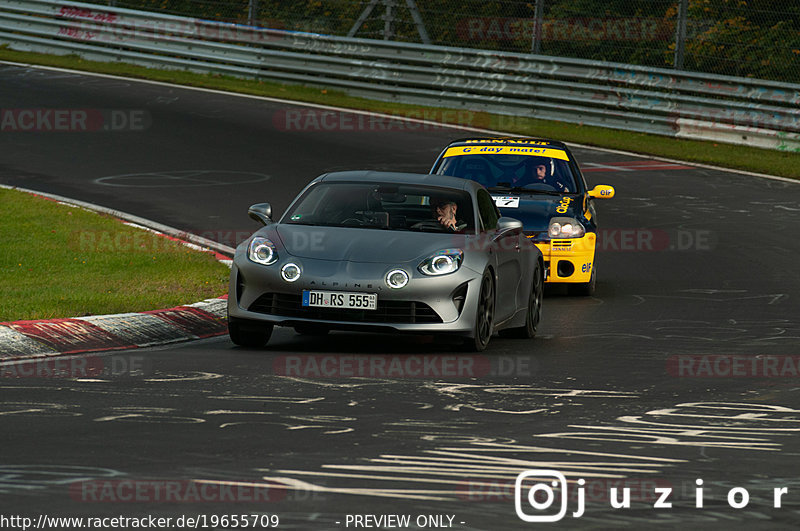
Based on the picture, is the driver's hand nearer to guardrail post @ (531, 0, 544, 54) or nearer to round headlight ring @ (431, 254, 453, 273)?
round headlight ring @ (431, 254, 453, 273)

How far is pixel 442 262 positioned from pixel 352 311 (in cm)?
76

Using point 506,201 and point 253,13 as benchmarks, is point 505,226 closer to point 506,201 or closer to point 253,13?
point 506,201

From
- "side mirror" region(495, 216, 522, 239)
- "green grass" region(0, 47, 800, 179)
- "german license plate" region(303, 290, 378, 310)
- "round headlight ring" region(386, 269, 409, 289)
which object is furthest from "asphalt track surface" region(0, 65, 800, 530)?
"green grass" region(0, 47, 800, 179)

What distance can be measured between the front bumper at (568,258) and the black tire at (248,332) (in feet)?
14.3

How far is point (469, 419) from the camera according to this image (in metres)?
7.93

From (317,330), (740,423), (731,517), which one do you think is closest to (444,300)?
(317,330)

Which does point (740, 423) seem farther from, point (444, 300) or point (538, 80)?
→ point (538, 80)

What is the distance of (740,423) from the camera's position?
808 cm

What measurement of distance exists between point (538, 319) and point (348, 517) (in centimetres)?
706

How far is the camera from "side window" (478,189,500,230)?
39.0 ft

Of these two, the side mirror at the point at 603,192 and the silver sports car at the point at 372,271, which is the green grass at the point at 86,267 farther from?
the side mirror at the point at 603,192

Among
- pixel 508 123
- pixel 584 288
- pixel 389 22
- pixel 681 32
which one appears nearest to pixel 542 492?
pixel 584 288

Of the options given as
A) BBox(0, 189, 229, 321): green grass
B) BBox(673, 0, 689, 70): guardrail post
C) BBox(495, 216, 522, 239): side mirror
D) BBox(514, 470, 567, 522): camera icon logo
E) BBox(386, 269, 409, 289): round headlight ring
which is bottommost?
BBox(514, 470, 567, 522): camera icon logo

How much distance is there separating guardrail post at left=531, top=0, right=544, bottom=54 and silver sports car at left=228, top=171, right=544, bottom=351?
17.4 m
